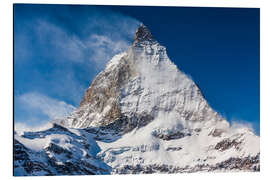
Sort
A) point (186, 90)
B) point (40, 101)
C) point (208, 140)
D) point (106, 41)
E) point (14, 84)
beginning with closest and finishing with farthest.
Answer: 1. point (14, 84)
2. point (40, 101)
3. point (106, 41)
4. point (208, 140)
5. point (186, 90)

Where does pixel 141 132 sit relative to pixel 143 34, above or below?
below

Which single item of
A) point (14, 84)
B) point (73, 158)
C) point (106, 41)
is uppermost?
point (106, 41)

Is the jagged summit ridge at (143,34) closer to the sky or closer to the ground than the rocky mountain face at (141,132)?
closer to the sky

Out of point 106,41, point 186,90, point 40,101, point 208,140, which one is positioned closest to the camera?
point 40,101

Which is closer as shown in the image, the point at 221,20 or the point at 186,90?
the point at 221,20

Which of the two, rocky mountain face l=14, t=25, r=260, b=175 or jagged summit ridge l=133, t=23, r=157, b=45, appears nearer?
rocky mountain face l=14, t=25, r=260, b=175

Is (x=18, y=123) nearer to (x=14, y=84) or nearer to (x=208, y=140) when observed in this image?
(x=14, y=84)

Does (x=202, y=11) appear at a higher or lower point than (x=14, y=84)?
higher
